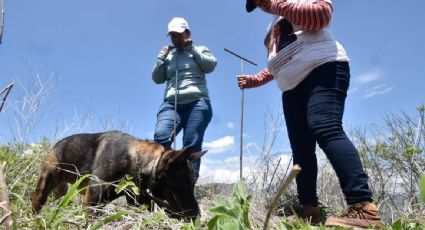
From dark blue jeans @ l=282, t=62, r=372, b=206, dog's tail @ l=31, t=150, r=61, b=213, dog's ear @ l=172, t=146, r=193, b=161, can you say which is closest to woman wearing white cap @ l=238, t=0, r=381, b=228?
dark blue jeans @ l=282, t=62, r=372, b=206

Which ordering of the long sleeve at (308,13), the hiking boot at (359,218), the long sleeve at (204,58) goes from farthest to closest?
the long sleeve at (204,58)
the long sleeve at (308,13)
the hiking boot at (359,218)

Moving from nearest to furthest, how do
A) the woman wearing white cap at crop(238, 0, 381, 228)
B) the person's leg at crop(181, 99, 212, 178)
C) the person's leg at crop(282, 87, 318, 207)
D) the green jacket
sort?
the woman wearing white cap at crop(238, 0, 381, 228) < the person's leg at crop(282, 87, 318, 207) < the person's leg at crop(181, 99, 212, 178) < the green jacket

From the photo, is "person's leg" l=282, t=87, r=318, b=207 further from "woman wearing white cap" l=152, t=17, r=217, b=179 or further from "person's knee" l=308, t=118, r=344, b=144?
"woman wearing white cap" l=152, t=17, r=217, b=179

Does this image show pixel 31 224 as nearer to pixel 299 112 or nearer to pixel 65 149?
pixel 299 112

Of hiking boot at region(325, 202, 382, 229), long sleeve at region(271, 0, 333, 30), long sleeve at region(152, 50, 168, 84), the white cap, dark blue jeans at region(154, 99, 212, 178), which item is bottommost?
hiking boot at region(325, 202, 382, 229)

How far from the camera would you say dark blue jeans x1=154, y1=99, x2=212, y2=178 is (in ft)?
15.0

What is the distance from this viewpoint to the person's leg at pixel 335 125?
96.2 inches

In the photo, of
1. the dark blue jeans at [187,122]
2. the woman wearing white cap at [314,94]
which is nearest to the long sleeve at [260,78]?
the woman wearing white cap at [314,94]

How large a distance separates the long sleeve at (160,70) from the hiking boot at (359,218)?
10.7 ft

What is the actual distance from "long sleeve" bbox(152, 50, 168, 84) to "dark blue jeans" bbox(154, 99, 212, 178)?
0.40 m

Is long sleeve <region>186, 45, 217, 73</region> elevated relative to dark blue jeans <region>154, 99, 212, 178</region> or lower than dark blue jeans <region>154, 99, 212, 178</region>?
elevated

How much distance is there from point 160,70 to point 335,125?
301cm

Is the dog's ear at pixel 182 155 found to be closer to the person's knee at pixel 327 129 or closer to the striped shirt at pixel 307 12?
the person's knee at pixel 327 129

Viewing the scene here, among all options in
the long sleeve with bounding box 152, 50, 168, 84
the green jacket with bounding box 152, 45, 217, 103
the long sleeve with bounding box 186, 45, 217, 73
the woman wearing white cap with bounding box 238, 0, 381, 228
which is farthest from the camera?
the long sleeve with bounding box 152, 50, 168, 84
